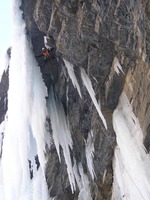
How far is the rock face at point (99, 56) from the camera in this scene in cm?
735

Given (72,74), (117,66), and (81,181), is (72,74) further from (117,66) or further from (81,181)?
(81,181)

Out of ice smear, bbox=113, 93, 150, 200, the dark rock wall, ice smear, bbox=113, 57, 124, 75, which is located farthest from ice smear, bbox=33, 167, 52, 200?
ice smear, bbox=113, 57, 124, 75

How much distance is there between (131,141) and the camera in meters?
8.28

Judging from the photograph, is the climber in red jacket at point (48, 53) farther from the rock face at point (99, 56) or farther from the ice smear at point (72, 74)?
the ice smear at point (72, 74)

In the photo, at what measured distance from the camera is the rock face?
24.1 ft

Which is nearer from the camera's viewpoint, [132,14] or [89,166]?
[132,14]

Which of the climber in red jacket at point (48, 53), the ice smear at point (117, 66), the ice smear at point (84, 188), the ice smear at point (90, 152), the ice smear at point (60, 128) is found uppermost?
the climber in red jacket at point (48, 53)

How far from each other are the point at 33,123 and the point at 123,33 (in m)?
3.87

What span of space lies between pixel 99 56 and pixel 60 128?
2899 mm

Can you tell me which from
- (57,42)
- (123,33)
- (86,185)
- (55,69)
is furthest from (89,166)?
(123,33)

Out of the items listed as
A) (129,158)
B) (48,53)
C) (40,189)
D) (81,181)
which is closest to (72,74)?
(48,53)

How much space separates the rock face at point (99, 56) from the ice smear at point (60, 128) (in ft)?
0.64

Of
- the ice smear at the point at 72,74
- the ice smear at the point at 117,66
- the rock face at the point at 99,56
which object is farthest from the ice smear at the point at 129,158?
the ice smear at the point at 72,74

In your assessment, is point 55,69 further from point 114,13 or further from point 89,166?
point 114,13
